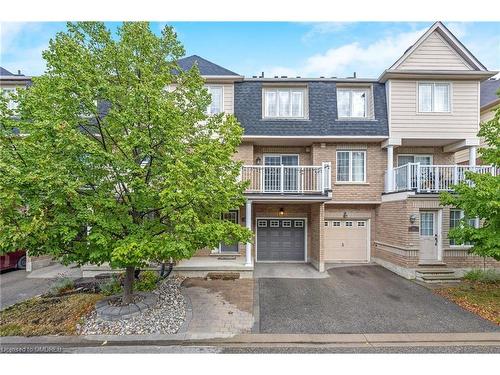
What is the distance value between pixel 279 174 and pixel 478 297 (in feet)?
25.2

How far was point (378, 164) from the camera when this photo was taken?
37.9 feet

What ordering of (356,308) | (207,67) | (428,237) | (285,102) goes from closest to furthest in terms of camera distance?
(356,308)
(428,237)
(207,67)
(285,102)

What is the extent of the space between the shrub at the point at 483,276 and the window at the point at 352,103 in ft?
25.2

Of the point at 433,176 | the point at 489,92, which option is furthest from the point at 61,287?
the point at 489,92

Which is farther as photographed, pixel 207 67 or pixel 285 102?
pixel 285 102

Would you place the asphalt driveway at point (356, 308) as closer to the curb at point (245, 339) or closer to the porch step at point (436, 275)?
the curb at point (245, 339)

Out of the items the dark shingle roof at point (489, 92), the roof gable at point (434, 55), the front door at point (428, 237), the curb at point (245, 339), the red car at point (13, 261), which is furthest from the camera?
the dark shingle roof at point (489, 92)

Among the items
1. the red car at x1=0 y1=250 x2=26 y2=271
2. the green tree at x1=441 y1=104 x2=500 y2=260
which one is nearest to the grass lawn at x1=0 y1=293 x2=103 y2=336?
the red car at x1=0 y1=250 x2=26 y2=271

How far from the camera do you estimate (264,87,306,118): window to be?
37.9 feet

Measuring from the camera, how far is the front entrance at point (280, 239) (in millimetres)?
11727

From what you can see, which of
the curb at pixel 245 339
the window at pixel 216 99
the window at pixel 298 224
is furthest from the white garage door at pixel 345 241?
the window at pixel 216 99

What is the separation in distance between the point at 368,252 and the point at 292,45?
9932mm

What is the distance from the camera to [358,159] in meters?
11.7

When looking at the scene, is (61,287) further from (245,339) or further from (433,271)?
(433,271)
